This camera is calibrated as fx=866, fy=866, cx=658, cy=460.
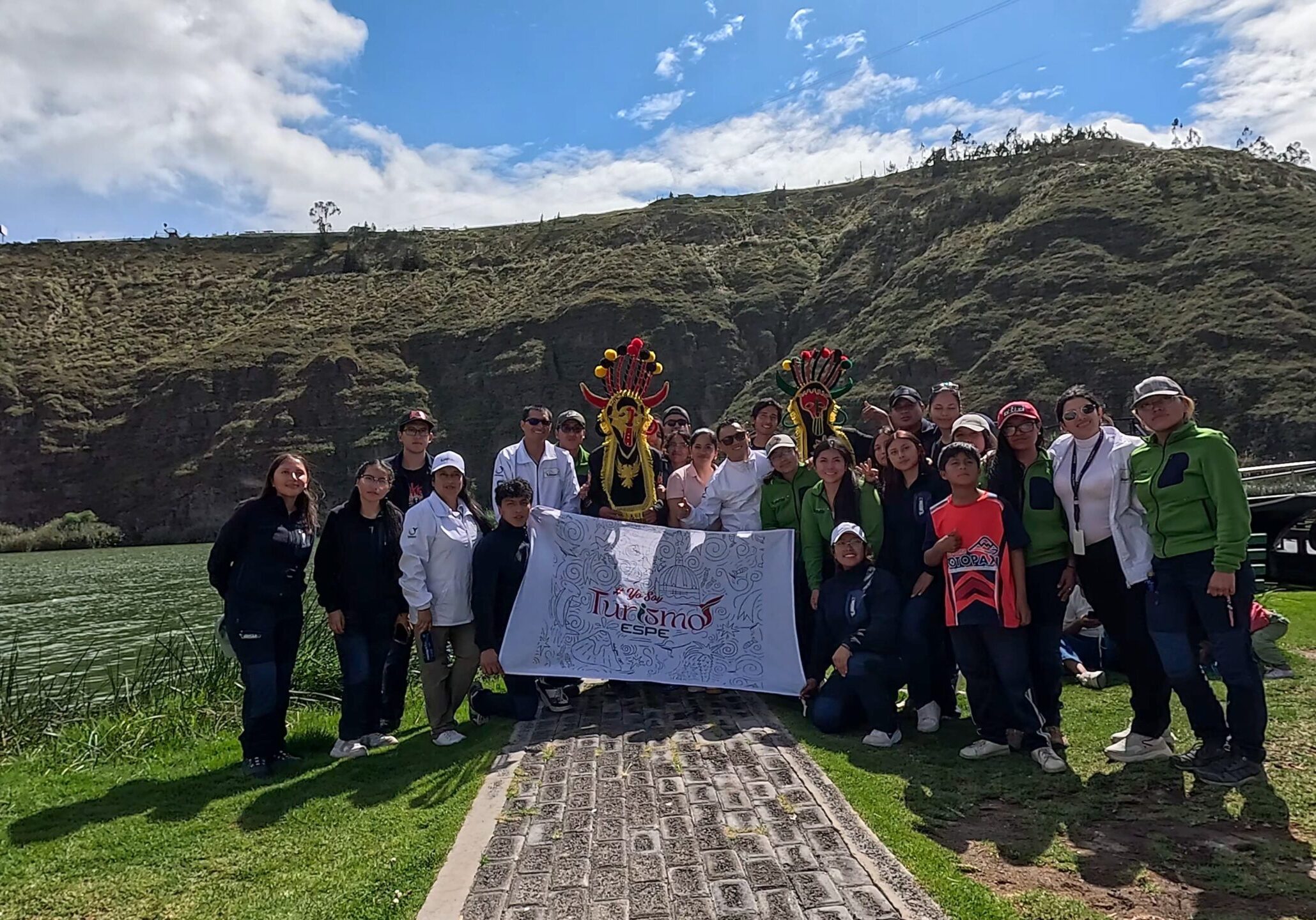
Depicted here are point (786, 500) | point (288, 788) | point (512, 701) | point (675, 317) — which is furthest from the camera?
Answer: point (675, 317)

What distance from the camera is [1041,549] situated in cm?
493

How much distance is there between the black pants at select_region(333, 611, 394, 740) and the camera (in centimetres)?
573

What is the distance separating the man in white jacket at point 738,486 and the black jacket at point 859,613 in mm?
1059

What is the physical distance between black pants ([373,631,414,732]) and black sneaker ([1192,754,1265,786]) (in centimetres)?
477

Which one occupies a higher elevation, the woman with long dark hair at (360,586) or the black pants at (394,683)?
the woman with long dark hair at (360,586)

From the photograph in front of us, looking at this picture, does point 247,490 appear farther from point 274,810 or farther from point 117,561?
point 274,810

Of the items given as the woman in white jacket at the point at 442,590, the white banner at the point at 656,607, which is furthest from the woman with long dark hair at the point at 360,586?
the white banner at the point at 656,607

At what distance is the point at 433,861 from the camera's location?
3568 mm

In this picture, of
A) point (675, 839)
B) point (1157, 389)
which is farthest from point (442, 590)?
point (1157, 389)

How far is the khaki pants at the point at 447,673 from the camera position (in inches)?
229

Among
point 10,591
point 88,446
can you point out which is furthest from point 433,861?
point 88,446

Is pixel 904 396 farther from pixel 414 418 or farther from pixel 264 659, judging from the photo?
pixel 264 659

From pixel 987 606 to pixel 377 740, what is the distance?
4.04m

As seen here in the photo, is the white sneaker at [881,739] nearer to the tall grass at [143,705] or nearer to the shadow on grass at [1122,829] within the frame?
the shadow on grass at [1122,829]
